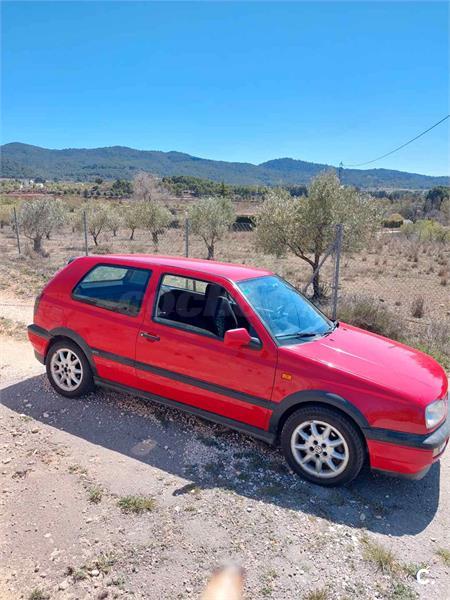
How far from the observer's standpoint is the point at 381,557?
8.70ft

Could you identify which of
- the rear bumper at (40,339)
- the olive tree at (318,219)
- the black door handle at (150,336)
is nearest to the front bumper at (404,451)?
the black door handle at (150,336)

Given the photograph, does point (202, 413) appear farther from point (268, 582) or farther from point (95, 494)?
point (268, 582)

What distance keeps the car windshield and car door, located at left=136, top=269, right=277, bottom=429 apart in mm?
180

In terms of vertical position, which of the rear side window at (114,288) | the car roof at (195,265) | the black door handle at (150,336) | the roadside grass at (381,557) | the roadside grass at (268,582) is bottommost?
the roadside grass at (268,582)

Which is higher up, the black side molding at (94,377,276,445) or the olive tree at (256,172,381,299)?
the olive tree at (256,172,381,299)

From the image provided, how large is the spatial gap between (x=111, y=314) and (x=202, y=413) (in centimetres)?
132

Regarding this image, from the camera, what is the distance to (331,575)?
252 cm

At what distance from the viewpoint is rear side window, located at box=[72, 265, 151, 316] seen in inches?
162

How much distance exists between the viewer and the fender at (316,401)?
3115mm

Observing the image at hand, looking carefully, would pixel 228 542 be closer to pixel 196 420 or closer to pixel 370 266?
pixel 196 420

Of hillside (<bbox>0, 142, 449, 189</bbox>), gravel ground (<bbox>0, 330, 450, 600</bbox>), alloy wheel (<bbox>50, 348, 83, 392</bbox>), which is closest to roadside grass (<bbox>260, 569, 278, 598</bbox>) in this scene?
gravel ground (<bbox>0, 330, 450, 600</bbox>)

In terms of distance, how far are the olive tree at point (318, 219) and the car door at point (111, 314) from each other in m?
8.31

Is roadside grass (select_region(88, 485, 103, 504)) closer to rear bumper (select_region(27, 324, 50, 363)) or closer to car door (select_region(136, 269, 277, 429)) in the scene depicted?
car door (select_region(136, 269, 277, 429))

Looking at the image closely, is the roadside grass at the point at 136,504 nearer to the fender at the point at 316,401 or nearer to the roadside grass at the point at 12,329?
the fender at the point at 316,401
